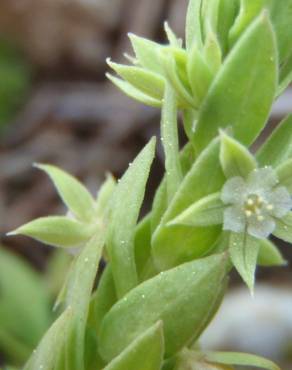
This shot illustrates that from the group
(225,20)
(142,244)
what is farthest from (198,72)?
(142,244)

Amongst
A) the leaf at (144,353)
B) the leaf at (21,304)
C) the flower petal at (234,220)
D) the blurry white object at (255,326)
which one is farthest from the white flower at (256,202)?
the blurry white object at (255,326)

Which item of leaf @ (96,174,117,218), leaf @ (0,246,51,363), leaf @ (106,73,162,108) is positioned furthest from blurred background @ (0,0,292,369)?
leaf @ (106,73,162,108)

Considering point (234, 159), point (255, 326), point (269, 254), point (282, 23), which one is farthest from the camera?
point (255, 326)

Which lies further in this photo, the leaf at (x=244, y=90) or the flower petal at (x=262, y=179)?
the flower petal at (x=262, y=179)

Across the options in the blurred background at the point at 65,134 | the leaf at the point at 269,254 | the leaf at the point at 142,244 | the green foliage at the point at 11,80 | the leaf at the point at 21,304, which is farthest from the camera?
the green foliage at the point at 11,80

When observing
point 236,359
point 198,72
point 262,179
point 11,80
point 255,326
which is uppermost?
point 11,80

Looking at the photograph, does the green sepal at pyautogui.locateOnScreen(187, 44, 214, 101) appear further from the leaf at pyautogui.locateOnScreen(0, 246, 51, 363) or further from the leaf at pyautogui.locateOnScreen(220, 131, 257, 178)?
the leaf at pyautogui.locateOnScreen(0, 246, 51, 363)

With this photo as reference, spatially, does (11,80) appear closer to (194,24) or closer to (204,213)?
(194,24)

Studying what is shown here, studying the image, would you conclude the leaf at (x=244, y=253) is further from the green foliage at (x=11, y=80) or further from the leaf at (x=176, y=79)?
the green foliage at (x=11, y=80)
